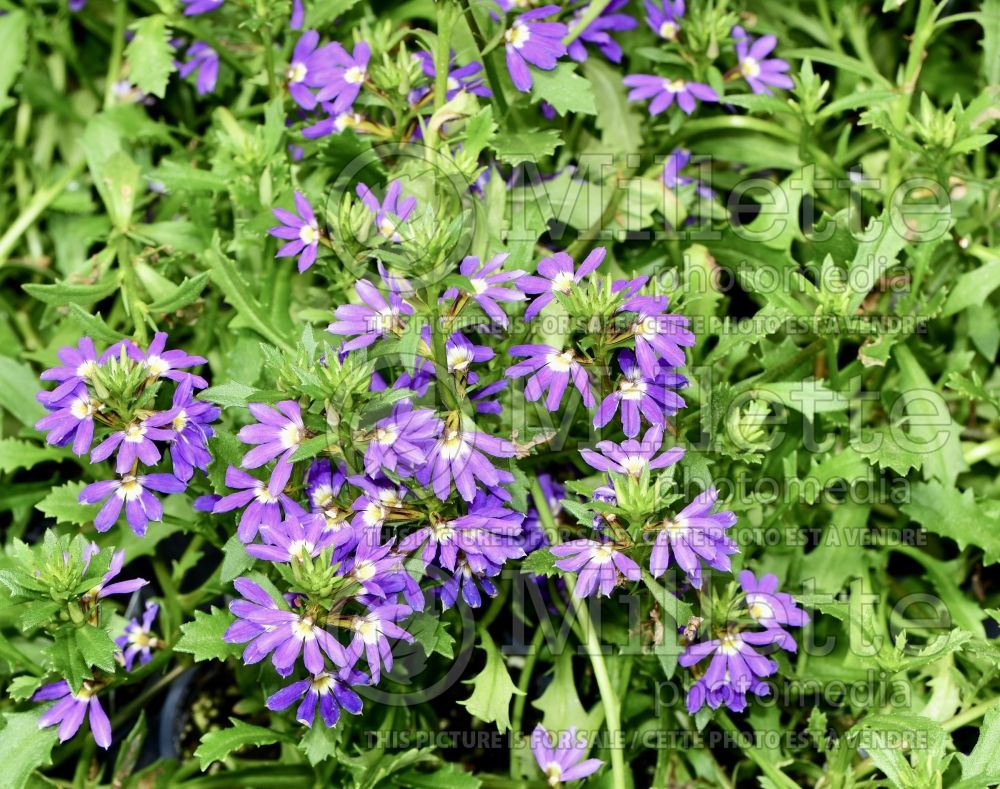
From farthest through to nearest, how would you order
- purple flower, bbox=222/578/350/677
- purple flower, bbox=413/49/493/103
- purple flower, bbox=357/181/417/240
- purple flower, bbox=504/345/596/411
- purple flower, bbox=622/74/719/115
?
purple flower, bbox=622/74/719/115 < purple flower, bbox=413/49/493/103 < purple flower, bbox=357/181/417/240 < purple flower, bbox=504/345/596/411 < purple flower, bbox=222/578/350/677

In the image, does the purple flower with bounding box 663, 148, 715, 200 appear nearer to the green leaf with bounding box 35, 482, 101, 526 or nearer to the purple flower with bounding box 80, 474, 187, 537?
the purple flower with bounding box 80, 474, 187, 537

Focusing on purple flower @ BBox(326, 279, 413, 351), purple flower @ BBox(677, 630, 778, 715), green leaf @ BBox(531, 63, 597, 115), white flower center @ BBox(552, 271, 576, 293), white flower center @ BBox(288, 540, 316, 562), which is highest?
green leaf @ BBox(531, 63, 597, 115)

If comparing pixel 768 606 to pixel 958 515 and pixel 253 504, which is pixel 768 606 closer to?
pixel 958 515

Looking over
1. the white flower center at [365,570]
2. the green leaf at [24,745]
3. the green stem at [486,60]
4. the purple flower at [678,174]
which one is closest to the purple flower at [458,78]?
the green stem at [486,60]

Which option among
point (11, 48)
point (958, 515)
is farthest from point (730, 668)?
point (11, 48)

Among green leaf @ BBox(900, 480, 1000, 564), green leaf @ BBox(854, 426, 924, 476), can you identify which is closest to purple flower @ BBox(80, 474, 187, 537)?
green leaf @ BBox(854, 426, 924, 476)

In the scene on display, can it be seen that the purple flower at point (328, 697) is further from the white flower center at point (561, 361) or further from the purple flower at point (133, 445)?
the white flower center at point (561, 361)

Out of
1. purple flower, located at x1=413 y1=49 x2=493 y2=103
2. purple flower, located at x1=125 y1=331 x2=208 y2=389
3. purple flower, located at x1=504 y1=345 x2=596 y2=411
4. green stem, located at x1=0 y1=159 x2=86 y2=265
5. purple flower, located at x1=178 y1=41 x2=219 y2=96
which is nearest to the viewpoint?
purple flower, located at x1=504 y1=345 x2=596 y2=411
